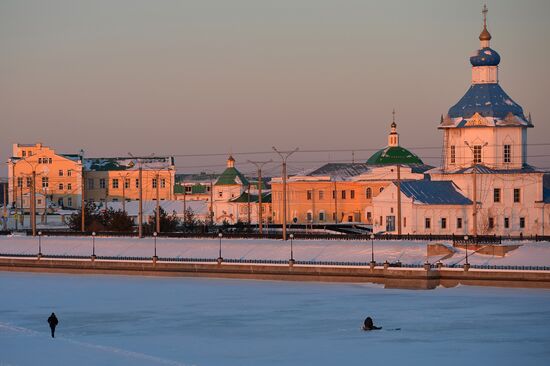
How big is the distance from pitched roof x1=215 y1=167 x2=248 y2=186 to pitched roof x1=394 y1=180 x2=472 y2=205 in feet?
155

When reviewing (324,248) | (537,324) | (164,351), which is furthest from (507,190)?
(164,351)

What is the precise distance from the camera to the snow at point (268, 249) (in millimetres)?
92062

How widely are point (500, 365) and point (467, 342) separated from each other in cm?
611

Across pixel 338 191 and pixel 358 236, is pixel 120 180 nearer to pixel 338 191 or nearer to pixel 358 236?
pixel 338 191

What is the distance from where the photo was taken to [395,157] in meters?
150

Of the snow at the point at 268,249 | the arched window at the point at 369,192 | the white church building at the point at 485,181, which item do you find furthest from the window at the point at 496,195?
Result: the arched window at the point at 369,192

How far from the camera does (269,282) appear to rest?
303ft

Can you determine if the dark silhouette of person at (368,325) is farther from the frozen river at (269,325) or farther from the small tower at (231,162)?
the small tower at (231,162)

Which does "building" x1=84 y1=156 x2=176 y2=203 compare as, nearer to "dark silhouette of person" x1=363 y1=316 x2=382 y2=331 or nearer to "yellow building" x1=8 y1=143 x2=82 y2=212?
"yellow building" x1=8 y1=143 x2=82 y2=212

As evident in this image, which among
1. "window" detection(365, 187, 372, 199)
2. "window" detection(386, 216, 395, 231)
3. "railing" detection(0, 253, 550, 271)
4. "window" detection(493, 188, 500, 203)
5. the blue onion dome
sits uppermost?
the blue onion dome

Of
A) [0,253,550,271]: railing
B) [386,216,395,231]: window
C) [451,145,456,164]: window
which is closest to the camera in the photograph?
[0,253,550,271]: railing

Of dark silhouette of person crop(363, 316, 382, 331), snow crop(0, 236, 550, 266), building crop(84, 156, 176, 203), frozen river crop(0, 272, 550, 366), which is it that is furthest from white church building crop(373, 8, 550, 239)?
building crop(84, 156, 176, 203)

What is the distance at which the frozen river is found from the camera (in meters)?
56.3

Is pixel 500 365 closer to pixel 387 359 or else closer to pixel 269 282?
pixel 387 359
